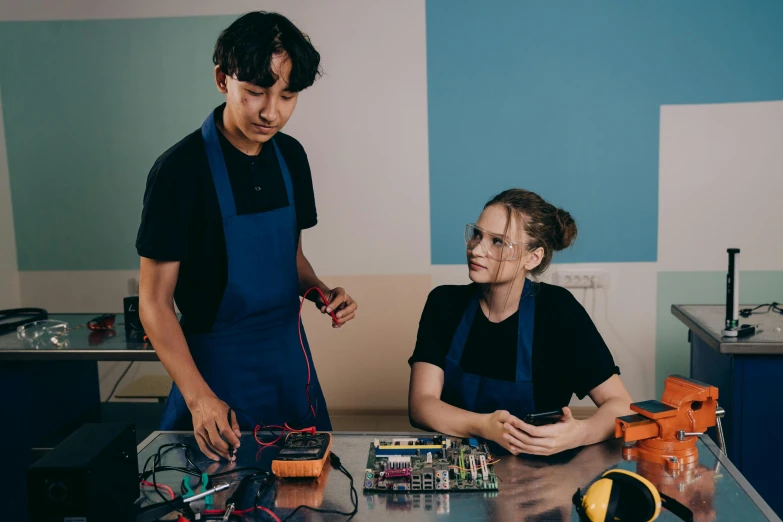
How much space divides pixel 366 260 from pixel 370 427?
89cm

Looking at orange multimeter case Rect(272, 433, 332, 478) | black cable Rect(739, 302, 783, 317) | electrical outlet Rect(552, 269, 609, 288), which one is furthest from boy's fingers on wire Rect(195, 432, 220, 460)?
electrical outlet Rect(552, 269, 609, 288)

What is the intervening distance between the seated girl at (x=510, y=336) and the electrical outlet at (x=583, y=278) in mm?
1527

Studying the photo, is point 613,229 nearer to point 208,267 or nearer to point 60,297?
point 208,267

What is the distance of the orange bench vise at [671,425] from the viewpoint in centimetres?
142

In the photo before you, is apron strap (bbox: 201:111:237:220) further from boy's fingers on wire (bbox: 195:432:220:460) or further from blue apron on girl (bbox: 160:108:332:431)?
boy's fingers on wire (bbox: 195:432:220:460)

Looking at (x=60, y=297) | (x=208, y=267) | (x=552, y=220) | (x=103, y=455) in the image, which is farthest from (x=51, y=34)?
(x=103, y=455)

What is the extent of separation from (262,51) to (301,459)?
2.95 ft

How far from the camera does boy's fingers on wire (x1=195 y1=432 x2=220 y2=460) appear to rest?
143 centimetres

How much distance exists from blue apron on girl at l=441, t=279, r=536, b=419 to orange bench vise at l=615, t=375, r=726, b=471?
42cm

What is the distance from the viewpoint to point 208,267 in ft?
5.81

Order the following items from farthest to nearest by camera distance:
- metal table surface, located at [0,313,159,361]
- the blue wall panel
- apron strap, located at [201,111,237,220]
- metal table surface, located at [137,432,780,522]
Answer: the blue wall panel, metal table surface, located at [0,313,159,361], apron strap, located at [201,111,237,220], metal table surface, located at [137,432,780,522]

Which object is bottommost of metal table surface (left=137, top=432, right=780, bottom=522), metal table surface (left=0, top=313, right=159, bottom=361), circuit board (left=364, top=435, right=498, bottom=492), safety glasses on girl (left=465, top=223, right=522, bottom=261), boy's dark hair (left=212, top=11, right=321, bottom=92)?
metal table surface (left=137, top=432, right=780, bottom=522)

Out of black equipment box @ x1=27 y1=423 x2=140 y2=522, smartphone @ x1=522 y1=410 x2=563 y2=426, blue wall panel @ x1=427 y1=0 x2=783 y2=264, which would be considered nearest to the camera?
black equipment box @ x1=27 y1=423 x2=140 y2=522

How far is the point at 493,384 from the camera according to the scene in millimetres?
1939
